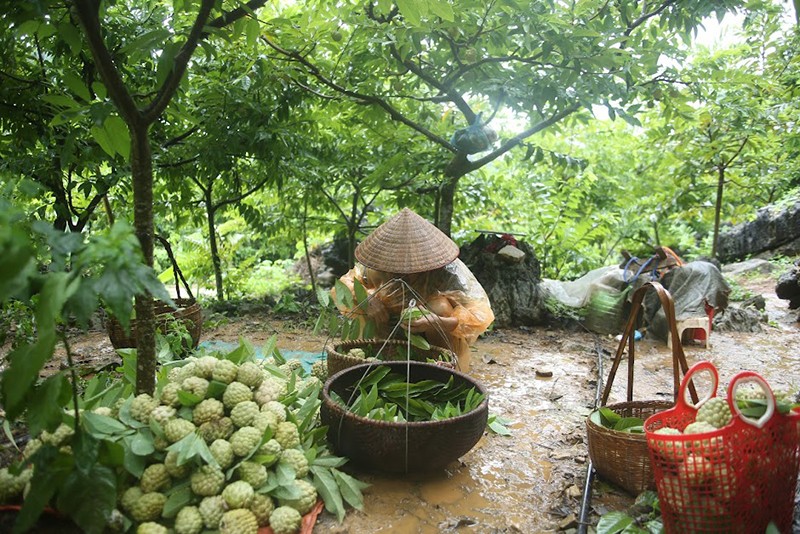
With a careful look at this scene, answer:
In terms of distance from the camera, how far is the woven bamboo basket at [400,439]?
2217 millimetres

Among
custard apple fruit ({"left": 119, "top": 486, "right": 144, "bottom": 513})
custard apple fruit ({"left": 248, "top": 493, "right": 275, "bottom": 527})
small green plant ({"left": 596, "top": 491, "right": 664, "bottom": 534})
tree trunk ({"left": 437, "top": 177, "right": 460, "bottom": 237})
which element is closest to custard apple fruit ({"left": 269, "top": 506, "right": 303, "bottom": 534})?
custard apple fruit ({"left": 248, "top": 493, "right": 275, "bottom": 527})

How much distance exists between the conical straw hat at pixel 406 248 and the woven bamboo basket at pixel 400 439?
1.38 m

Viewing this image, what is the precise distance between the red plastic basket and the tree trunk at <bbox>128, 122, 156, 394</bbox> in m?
2.08

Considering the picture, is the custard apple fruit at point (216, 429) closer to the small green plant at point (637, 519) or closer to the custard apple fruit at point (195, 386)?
the custard apple fruit at point (195, 386)

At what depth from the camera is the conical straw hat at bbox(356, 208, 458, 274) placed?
11.9 feet

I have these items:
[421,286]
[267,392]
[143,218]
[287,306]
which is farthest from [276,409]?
[287,306]

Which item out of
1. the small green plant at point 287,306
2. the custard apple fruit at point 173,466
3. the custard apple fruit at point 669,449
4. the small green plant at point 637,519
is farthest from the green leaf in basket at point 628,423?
the small green plant at point 287,306

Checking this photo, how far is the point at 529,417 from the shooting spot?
333cm

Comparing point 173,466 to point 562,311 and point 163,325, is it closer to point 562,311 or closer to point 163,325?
point 163,325

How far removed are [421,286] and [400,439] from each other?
71.2 inches

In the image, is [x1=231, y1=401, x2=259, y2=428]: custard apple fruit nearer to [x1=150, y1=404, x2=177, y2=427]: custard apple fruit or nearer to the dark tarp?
[x1=150, y1=404, x2=177, y2=427]: custard apple fruit

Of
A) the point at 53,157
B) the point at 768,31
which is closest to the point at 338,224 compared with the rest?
the point at 53,157

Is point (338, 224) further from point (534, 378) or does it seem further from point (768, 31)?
point (768, 31)

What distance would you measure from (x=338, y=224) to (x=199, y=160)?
2.54 meters
